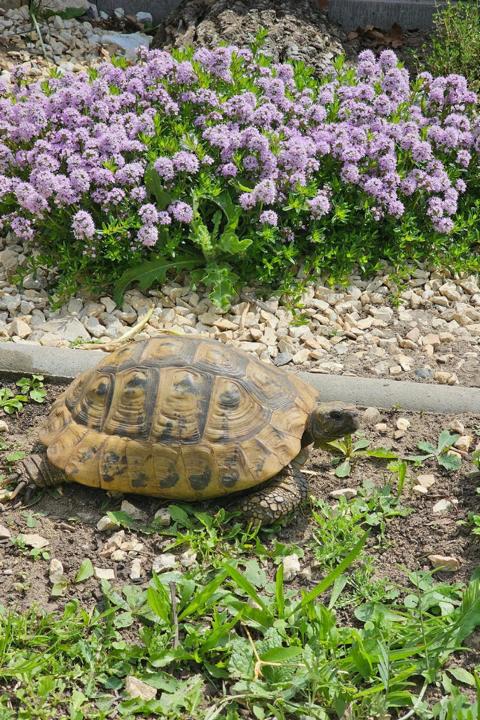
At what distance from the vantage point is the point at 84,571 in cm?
361

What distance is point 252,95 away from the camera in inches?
235

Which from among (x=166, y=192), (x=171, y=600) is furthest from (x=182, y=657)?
(x=166, y=192)

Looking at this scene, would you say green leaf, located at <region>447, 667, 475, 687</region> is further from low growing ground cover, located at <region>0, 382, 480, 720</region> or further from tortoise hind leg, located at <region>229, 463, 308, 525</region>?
tortoise hind leg, located at <region>229, 463, 308, 525</region>

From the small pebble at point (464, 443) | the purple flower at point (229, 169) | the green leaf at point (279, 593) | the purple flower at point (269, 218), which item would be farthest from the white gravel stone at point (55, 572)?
the purple flower at point (229, 169)

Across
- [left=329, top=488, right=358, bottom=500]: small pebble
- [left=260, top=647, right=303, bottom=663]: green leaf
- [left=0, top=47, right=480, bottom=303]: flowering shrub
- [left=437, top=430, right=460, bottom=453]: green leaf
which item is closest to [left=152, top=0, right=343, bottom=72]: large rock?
[left=0, top=47, right=480, bottom=303]: flowering shrub

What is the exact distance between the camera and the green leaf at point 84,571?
3.58 meters

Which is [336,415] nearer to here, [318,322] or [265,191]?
[318,322]

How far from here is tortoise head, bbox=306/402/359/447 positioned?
3881 millimetres

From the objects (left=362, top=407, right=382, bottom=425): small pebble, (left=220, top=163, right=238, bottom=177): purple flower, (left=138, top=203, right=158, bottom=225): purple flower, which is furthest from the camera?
(left=220, top=163, right=238, bottom=177): purple flower

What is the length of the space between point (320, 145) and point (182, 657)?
3665 millimetres

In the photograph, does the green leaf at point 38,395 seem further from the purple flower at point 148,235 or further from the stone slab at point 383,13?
the stone slab at point 383,13

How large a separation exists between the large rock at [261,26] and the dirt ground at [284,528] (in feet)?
14.0

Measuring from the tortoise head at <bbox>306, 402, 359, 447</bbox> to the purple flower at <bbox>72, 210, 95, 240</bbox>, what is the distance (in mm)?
1997

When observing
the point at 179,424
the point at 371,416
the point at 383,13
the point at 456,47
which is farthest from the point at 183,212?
the point at 383,13
